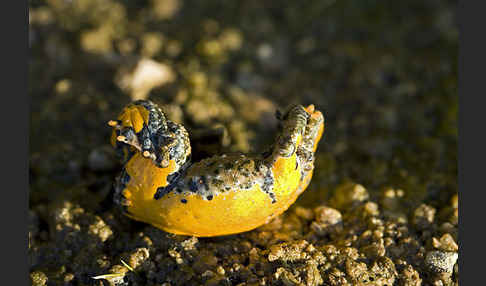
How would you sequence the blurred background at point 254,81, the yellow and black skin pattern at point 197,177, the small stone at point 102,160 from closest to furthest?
the yellow and black skin pattern at point 197,177 < the small stone at point 102,160 < the blurred background at point 254,81

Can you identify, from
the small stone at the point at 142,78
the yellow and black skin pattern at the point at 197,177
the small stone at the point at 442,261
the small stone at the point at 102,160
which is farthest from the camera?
the small stone at the point at 142,78

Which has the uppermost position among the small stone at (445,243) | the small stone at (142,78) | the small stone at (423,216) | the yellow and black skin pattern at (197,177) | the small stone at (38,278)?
the small stone at (142,78)

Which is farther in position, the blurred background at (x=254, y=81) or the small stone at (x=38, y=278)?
the blurred background at (x=254, y=81)

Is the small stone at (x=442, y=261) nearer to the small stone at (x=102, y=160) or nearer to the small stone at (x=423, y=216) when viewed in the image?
the small stone at (x=423, y=216)

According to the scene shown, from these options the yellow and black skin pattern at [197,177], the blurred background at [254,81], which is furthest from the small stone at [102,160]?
the yellow and black skin pattern at [197,177]

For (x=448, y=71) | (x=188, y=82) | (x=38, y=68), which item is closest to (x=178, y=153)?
(x=188, y=82)

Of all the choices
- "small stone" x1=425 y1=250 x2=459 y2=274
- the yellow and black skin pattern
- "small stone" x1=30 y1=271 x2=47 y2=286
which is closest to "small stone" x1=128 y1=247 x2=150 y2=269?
the yellow and black skin pattern
